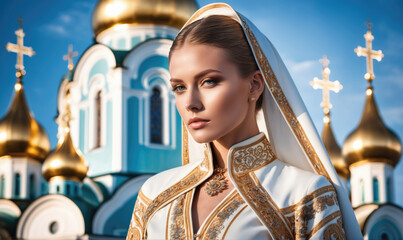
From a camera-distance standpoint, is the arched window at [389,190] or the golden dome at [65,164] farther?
the arched window at [389,190]

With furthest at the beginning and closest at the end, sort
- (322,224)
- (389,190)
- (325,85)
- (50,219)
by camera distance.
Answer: (389,190) → (50,219) → (325,85) → (322,224)

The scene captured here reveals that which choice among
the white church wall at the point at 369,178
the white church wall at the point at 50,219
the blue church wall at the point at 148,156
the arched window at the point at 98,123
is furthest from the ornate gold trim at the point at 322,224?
the white church wall at the point at 369,178

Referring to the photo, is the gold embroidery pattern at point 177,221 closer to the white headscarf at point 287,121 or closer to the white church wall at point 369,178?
the white headscarf at point 287,121

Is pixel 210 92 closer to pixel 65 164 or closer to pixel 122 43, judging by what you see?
pixel 65 164

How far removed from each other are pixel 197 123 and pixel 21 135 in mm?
14696

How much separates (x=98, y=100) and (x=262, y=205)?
15403 mm

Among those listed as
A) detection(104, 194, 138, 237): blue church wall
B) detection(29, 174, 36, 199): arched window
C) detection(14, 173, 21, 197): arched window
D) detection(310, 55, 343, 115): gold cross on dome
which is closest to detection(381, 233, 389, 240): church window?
detection(310, 55, 343, 115): gold cross on dome

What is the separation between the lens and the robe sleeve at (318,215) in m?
2.05

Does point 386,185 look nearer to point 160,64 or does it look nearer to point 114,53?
point 160,64

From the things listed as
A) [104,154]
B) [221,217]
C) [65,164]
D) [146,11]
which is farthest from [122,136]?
[221,217]

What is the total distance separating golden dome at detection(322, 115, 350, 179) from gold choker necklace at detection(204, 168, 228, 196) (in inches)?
588

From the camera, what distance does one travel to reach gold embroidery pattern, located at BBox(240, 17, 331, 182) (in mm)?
2217

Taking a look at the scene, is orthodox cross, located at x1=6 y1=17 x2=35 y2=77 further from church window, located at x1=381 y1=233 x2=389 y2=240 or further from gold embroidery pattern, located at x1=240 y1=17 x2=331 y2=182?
gold embroidery pattern, located at x1=240 y1=17 x2=331 y2=182

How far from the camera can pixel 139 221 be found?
2340mm
